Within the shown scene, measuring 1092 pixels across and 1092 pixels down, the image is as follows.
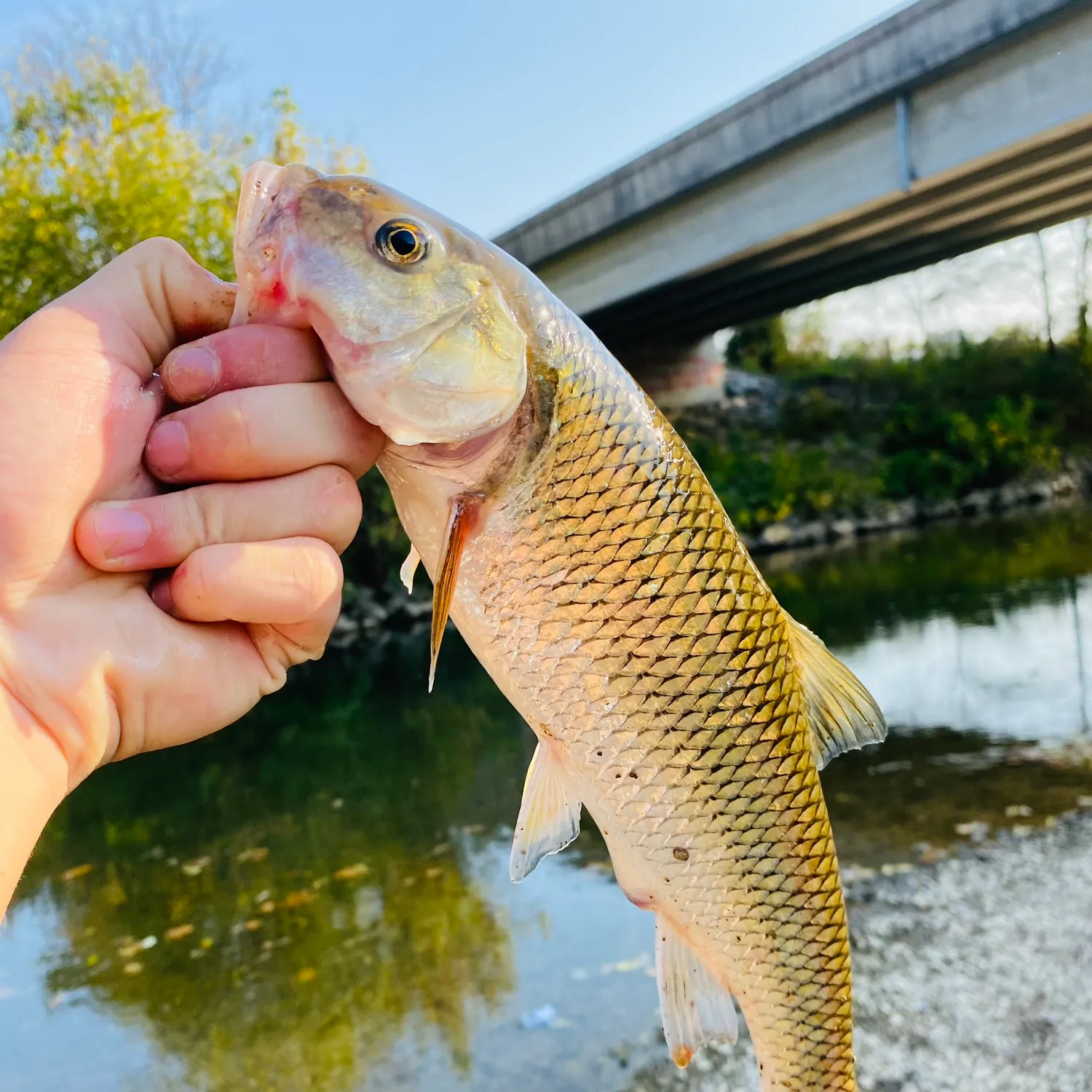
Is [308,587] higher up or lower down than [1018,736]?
higher up

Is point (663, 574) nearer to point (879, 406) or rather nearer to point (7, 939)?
point (7, 939)

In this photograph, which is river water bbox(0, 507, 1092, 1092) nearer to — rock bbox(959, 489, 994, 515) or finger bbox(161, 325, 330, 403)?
finger bbox(161, 325, 330, 403)

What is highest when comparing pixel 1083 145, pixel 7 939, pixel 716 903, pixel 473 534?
pixel 1083 145

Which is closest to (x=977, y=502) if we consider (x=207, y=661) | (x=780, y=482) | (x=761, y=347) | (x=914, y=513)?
(x=914, y=513)

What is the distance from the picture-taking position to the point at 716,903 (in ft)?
6.85

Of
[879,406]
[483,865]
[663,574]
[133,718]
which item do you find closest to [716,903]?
[663,574]

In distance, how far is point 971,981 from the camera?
4191 millimetres

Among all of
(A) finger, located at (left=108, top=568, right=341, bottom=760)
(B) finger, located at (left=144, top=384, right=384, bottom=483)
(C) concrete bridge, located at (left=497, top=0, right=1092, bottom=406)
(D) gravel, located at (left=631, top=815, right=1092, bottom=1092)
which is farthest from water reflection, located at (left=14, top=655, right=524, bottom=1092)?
(C) concrete bridge, located at (left=497, top=0, right=1092, bottom=406)

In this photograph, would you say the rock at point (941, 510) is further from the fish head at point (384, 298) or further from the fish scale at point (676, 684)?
the fish head at point (384, 298)

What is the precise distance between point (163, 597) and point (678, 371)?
29.1 metres

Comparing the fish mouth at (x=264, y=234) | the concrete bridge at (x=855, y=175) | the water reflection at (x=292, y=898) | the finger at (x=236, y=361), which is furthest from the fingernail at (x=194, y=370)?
the concrete bridge at (x=855, y=175)

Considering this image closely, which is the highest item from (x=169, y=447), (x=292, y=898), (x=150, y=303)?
(x=150, y=303)

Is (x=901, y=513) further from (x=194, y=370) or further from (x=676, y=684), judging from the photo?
(x=194, y=370)

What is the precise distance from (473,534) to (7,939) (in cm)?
603
